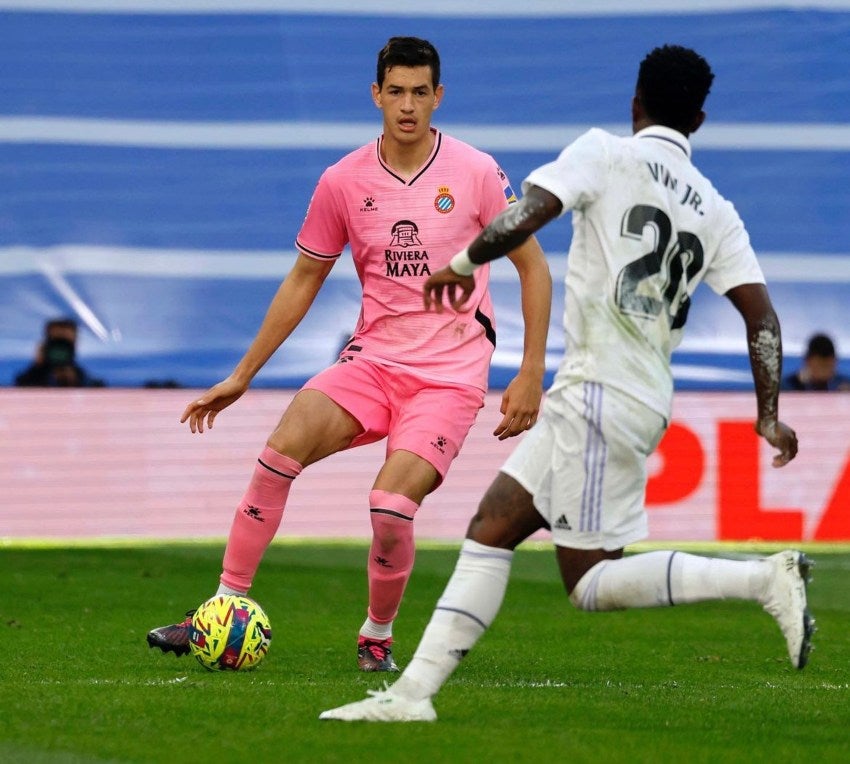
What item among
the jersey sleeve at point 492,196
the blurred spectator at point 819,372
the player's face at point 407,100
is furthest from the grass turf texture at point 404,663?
the blurred spectator at point 819,372

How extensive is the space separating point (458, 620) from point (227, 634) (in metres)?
1.73

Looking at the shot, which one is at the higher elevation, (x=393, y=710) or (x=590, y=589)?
(x=590, y=589)

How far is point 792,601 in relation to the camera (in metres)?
4.93

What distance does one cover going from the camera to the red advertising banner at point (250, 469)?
13312 millimetres

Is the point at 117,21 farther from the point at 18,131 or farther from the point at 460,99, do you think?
the point at 460,99

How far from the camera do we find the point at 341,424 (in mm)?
6902

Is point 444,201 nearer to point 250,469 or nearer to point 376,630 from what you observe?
point 376,630

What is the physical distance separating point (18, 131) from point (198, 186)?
1417mm

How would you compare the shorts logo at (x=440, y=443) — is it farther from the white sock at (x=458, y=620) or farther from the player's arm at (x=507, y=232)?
the player's arm at (x=507, y=232)

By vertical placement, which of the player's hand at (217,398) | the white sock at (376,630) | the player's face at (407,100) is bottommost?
the white sock at (376,630)

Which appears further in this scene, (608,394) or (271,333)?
(271,333)

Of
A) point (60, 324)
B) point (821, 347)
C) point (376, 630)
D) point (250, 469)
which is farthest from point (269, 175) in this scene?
point (376, 630)

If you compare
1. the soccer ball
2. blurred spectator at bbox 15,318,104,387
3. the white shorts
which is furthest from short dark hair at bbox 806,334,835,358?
the white shorts

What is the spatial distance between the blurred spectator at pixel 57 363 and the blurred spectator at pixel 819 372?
204 inches
